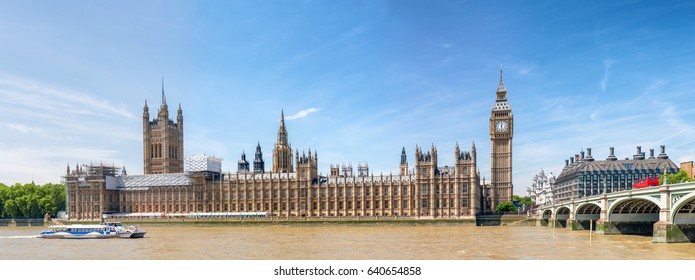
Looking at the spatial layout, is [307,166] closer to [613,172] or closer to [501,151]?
[501,151]

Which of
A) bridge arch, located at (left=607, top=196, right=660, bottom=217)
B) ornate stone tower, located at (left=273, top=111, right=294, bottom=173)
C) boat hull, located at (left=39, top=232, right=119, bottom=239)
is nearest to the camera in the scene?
bridge arch, located at (left=607, top=196, right=660, bottom=217)

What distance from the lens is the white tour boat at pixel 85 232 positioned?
70625mm

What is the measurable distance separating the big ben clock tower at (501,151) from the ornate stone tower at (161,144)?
8574 cm

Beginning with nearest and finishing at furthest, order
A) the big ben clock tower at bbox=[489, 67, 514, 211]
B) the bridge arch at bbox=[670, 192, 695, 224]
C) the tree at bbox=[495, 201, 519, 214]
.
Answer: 1. the bridge arch at bbox=[670, 192, 695, 224]
2. the tree at bbox=[495, 201, 519, 214]
3. the big ben clock tower at bbox=[489, 67, 514, 211]

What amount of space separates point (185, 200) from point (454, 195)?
5786cm

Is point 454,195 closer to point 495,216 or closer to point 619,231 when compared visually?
point 495,216

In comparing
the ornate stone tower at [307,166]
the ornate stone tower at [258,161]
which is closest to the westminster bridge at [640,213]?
the ornate stone tower at [307,166]

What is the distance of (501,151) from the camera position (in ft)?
452

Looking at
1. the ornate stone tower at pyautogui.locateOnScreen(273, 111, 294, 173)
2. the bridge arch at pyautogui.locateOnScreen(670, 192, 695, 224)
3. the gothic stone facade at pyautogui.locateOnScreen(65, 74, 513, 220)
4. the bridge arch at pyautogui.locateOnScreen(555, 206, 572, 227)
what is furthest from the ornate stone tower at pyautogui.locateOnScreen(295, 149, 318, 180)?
the bridge arch at pyautogui.locateOnScreen(670, 192, 695, 224)

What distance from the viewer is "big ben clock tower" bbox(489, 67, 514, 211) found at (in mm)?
135375

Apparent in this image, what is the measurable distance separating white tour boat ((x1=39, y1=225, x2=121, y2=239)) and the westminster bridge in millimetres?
52489

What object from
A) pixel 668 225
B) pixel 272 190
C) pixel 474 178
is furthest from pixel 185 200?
pixel 668 225

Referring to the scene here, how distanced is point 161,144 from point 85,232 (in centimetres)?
9882

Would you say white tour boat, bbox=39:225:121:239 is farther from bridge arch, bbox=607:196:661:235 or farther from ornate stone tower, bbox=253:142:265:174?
ornate stone tower, bbox=253:142:265:174
